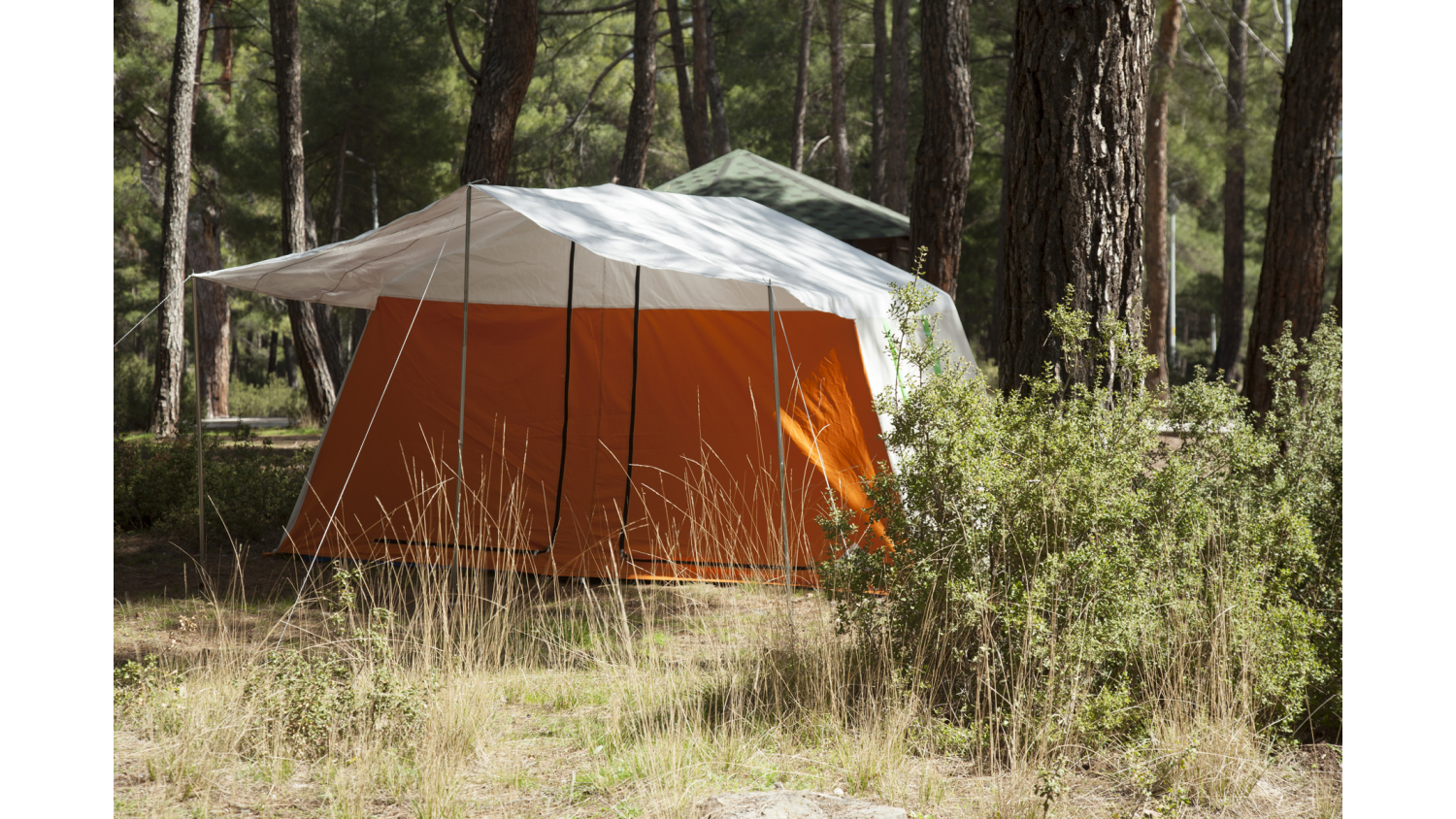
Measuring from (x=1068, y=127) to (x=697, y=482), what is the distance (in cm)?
232

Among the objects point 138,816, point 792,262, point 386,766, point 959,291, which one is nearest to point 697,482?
point 792,262

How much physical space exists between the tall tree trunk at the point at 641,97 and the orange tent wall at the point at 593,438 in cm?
496

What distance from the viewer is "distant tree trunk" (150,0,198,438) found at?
336 inches

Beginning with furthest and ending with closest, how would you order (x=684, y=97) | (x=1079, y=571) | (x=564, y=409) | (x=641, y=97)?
(x=684, y=97) → (x=641, y=97) → (x=564, y=409) → (x=1079, y=571)

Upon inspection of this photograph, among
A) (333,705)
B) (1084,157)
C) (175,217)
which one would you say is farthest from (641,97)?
(333,705)

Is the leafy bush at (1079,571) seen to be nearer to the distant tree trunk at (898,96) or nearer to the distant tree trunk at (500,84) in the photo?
the distant tree trunk at (500,84)

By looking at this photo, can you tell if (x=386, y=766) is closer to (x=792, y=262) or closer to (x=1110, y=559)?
(x=1110, y=559)

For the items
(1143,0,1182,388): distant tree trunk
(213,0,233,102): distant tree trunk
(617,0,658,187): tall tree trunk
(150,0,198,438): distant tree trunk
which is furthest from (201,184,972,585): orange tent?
(213,0,233,102): distant tree trunk

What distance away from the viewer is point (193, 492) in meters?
5.37

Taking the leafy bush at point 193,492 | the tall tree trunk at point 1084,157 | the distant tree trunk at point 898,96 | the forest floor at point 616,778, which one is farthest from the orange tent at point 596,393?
the distant tree trunk at point 898,96

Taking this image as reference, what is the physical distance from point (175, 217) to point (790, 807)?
852 cm

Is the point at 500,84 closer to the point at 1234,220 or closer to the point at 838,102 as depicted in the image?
the point at 838,102

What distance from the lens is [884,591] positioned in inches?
107

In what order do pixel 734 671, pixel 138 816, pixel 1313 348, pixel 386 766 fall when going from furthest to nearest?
pixel 1313 348, pixel 734 671, pixel 386 766, pixel 138 816
